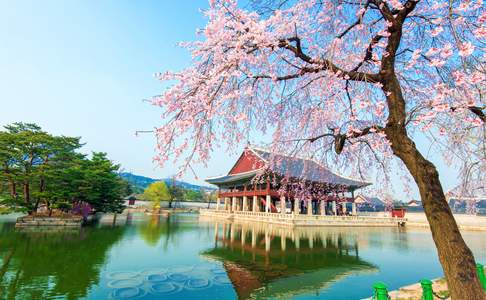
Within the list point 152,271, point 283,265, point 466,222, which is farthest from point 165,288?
point 466,222

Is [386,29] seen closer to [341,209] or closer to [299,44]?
[299,44]

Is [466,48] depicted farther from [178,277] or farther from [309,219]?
[309,219]

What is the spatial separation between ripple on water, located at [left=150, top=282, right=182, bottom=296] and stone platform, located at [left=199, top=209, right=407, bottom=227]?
1699 centimetres

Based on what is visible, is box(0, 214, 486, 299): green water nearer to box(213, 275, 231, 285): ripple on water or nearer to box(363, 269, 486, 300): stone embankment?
box(213, 275, 231, 285): ripple on water

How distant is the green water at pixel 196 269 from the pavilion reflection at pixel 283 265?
3 cm

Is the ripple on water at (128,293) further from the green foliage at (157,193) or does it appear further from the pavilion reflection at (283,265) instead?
the green foliage at (157,193)

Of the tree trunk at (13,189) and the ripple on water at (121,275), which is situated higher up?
the tree trunk at (13,189)

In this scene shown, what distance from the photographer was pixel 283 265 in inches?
378

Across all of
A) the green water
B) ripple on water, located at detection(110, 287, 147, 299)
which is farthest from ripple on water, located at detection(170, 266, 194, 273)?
ripple on water, located at detection(110, 287, 147, 299)

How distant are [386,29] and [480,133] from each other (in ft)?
8.79

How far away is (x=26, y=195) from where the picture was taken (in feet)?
62.6

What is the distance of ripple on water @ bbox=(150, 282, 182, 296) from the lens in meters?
6.77

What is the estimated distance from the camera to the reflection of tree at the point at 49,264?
6539 millimetres

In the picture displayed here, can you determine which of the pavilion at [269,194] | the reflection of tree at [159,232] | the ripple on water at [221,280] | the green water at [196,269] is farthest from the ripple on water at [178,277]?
the pavilion at [269,194]
